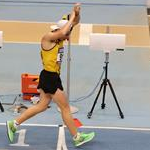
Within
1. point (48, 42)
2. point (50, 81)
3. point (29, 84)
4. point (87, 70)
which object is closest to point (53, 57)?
point (48, 42)

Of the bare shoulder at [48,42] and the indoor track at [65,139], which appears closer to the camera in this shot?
the bare shoulder at [48,42]

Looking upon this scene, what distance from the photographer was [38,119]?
26.6ft

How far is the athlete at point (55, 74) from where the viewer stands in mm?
6609

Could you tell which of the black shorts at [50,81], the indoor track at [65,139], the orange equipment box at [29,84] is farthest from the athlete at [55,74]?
the orange equipment box at [29,84]

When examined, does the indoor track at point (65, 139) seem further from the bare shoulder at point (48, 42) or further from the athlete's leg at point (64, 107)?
the bare shoulder at point (48, 42)

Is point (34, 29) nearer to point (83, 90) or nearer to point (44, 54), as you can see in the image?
point (83, 90)

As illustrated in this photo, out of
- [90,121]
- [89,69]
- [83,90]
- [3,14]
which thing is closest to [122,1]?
[3,14]

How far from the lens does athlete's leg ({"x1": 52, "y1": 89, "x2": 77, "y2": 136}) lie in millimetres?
6805

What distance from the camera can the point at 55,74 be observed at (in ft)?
22.2

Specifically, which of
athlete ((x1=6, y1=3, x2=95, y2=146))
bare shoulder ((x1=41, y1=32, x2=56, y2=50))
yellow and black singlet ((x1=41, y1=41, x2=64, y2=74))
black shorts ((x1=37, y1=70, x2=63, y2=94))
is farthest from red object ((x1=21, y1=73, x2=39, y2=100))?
bare shoulder ((x1=41, y1=32, x2=56, y2=50))

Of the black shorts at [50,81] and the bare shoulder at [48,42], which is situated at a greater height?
the bare shoulder at [48,42]

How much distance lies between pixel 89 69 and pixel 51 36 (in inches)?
153

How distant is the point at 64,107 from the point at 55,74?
515 millimetres

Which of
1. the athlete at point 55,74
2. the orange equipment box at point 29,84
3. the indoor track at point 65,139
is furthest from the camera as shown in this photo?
the orange equipment box at point 29,84
